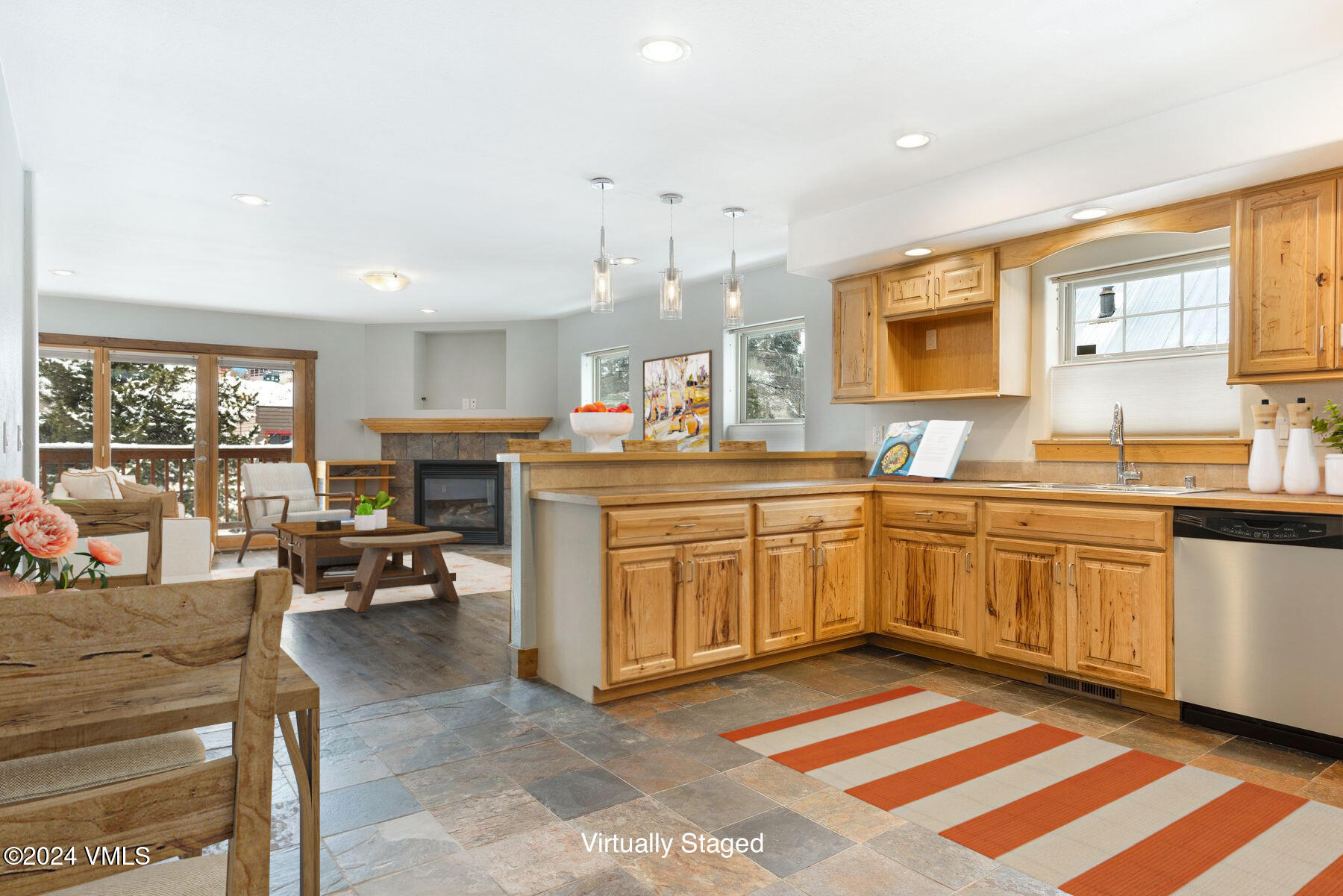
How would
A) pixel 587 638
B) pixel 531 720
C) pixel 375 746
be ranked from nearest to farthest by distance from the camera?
pixel 375 746
pixel 531 720
pixel 587 638

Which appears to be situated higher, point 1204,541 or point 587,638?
point 1204,541

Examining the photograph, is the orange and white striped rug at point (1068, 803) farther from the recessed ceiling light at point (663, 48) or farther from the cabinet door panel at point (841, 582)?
the recessed ceiling light at point (663, 48)

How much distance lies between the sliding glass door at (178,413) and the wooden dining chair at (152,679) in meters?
Answer: 7.87

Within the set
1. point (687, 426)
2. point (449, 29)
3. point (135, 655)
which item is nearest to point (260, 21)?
point (449, 29)

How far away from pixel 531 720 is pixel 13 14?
2897 mm

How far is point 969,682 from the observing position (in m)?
3.61

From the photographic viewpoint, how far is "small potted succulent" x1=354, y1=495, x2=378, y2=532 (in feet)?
18.4

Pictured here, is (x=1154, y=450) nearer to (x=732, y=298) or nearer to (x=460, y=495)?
(x=732, y=298)

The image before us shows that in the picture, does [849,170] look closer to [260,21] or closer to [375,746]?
[260,21]

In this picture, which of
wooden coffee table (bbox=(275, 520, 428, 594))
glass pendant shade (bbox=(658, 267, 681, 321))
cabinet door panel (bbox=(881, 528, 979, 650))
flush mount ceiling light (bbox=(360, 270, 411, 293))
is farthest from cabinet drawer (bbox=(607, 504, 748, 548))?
flush mount ceiling light (bbox=(360, 270, 411, 293))

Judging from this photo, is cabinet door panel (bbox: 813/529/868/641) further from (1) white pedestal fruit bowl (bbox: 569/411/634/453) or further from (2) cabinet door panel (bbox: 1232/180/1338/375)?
(2) cabinet door panel (bbox: 1232/180/1338/375)

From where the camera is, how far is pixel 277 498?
716 centimetres

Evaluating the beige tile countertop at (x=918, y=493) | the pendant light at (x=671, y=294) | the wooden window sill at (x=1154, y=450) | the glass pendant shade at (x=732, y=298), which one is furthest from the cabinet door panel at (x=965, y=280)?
the pendant light at (x=671, y=294)

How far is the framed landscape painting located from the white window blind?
2.98 meters
